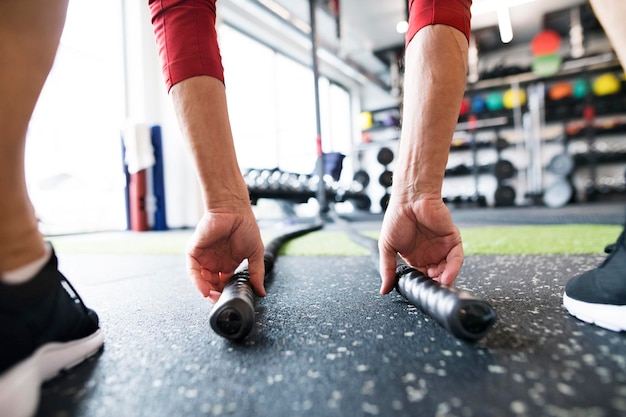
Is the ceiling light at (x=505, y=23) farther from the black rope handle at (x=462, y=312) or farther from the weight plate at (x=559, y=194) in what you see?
the weight plate at (x=559, y=194)

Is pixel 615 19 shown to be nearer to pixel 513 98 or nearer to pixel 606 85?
pixel 513 98

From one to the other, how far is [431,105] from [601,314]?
0.40 meters

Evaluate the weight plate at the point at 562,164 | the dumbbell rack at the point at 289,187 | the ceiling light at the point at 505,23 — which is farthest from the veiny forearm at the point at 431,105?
the weight plate at the point at 562,164

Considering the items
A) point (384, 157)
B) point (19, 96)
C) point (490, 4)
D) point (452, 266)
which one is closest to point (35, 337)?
point (19, 96)

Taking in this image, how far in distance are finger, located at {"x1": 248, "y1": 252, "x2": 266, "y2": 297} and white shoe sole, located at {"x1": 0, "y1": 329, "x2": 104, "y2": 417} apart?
0.29m

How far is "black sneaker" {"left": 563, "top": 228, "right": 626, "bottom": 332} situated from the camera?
0.54m

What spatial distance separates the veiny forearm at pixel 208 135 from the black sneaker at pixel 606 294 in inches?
22.8

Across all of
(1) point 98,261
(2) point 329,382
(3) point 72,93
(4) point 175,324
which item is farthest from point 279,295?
(3) point 72,93

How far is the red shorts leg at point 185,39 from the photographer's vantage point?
710 mm

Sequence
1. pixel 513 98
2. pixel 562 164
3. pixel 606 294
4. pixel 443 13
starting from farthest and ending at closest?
pixel 513 98, pixel 562 164, pixel 443 13, pixel 606 294

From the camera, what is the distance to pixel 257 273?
0.74 metres

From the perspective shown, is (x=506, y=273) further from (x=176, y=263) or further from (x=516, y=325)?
(x=176, y=263)

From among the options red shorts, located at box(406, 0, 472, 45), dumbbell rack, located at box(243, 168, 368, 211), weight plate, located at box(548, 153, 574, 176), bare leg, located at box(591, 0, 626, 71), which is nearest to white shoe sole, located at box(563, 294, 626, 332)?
bare leg, located at box(591, 0, 626, 71)

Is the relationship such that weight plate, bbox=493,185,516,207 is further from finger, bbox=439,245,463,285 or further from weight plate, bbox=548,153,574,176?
finger, bbox=439,245,463,285
